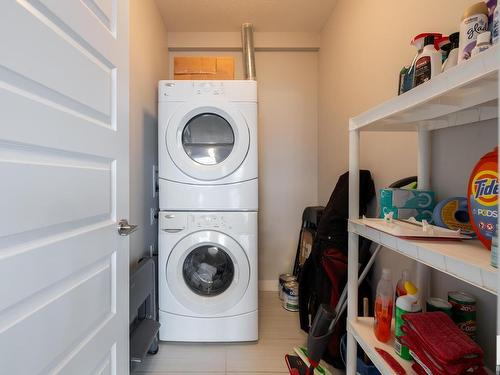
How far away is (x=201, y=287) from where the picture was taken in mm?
1836

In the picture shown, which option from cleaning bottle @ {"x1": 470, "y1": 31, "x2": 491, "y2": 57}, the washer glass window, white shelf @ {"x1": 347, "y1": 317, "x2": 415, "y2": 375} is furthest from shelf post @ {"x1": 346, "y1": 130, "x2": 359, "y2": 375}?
the washer glass window

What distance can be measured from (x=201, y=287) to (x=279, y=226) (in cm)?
103

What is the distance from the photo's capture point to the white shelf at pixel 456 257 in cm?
52

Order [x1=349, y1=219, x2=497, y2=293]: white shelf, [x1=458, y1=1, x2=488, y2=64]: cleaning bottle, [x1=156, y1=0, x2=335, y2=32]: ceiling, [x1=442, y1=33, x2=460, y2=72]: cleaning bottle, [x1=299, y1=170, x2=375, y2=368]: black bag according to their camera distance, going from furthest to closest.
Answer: [x1=156, y1=0, x2=335, y2=32]: ceiling
[x1=299, y1=170, x2=375, y2=368]: black bag
[x1=442, y1=33, x2=460, y2=72]: cleaning bottle
[x1=458, y1=1, x2=488, y2=64]: cleaning bottle
[x1=349, y1=219, x2=497, y2=293]: white shelf

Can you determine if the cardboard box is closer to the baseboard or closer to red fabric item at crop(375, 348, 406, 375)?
the baseboard

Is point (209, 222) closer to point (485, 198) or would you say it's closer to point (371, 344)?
point (371, 344)

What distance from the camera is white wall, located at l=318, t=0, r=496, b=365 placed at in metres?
1.11

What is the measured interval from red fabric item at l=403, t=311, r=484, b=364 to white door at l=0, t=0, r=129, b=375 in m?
0.94

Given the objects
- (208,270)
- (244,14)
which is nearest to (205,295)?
(208,270)

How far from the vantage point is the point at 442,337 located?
75cm

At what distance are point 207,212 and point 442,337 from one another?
4.20 feet

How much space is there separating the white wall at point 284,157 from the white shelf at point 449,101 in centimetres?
150

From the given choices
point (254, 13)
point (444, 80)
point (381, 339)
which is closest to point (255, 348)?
point (381, 339)

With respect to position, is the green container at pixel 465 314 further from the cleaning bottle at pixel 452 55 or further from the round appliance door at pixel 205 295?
the round appliance door at pixel 205 295
